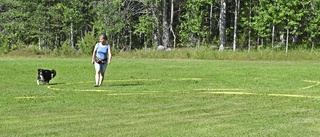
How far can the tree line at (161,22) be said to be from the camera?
51.1m

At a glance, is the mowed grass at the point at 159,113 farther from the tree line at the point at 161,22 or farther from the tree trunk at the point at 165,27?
the tree trunk at the point at 165,27

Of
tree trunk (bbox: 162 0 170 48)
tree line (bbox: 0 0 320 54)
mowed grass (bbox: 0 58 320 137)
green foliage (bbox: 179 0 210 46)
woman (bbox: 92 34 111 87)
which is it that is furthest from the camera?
tree trunk (bbox: 162 0 170 48)

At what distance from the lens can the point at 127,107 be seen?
→ 40.7 ft

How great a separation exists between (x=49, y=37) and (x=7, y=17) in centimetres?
549

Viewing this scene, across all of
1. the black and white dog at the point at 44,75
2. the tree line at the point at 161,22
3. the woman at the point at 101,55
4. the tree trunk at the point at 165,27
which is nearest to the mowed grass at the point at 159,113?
the woman at the point at 101,55

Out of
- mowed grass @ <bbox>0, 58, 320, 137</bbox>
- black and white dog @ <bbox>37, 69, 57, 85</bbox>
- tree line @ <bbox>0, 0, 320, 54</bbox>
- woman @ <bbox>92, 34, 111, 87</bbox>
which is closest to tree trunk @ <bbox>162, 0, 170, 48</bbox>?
tree line @ <bbox>0, 0, 320, 54</bbox>

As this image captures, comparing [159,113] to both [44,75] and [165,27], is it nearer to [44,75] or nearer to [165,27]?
[44,75]

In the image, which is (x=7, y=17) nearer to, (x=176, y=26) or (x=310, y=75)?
(x=176, y=26)

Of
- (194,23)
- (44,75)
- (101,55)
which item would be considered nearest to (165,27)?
(194,23)

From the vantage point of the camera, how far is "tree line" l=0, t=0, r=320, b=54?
51.1 metres

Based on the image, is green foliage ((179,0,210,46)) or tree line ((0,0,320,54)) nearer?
tree line ((0,0,320,54))

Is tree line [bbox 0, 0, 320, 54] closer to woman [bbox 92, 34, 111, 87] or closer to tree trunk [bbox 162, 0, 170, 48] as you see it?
tree trunk [bbox 162, 0, 170, 48]

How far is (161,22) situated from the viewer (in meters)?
60.8

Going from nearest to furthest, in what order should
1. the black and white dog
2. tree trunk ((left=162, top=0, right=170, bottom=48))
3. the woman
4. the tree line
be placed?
the woman < the black and white dog < the tree line < tree trunk ((left=162, top=0, right=170, bottom=48))
